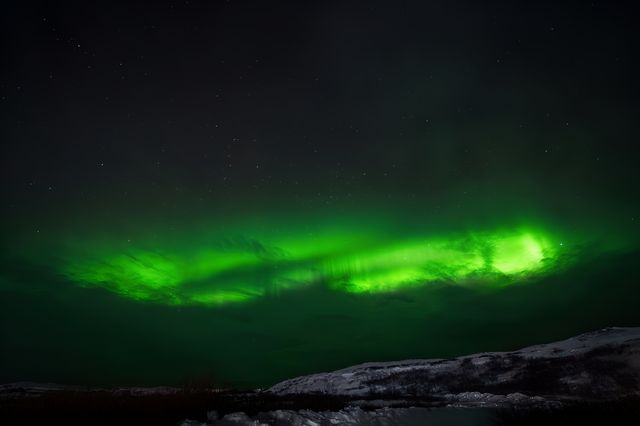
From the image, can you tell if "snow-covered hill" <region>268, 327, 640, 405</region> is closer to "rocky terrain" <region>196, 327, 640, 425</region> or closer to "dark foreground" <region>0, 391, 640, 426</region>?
"rocky terrain" <region>196, 327, 640, 425</region>

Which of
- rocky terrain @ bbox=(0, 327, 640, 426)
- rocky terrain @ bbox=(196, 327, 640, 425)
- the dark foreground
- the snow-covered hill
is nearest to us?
the dark foreground

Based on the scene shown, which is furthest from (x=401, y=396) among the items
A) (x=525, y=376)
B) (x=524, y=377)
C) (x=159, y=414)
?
(x=525, y=376)

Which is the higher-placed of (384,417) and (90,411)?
(90,411)

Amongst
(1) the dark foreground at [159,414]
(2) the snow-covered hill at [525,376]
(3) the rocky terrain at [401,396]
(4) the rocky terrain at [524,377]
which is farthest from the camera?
(2) the snow-covered hill at [525,376]

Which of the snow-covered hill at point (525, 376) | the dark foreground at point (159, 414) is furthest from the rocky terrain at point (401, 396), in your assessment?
the snow-covered hill at point (525, 376)

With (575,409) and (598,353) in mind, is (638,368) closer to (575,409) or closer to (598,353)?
(598,353)

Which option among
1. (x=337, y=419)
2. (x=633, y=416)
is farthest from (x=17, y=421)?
(x=633, y=416)

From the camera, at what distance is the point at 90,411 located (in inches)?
520

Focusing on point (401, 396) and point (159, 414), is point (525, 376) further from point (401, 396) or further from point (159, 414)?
point (159, 414)

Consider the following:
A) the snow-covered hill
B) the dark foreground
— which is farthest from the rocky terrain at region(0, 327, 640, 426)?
the snow-covered hill

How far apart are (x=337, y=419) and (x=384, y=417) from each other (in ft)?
8.93

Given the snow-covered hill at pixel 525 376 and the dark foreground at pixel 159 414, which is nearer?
the dark foreground at pixel 159 414

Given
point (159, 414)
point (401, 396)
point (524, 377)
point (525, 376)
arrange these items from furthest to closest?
1. point (525, 376)
2. point (524, 377)
3. point (401, 396)
4. point (159, 414)

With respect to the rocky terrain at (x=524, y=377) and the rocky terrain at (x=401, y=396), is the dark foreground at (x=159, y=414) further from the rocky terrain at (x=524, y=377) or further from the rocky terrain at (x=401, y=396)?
the rocky terrain at (x=524, y=377)
